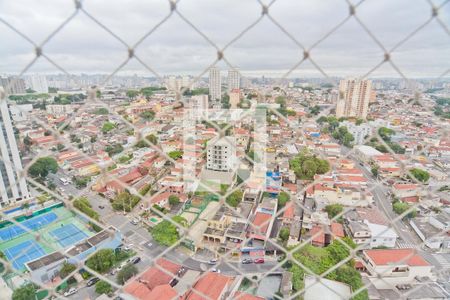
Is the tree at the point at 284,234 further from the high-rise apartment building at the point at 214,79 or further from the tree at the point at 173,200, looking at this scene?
the high-rise apartment building at the point at 214,79

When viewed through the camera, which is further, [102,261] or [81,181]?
[81,181]

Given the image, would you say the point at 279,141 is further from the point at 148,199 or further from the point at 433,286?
the point at 148,199

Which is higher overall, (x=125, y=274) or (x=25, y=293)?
(x=25, y=293)

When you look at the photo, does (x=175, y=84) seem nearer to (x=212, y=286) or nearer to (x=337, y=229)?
(x=212, y=286)

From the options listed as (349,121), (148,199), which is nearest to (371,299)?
(148,199)

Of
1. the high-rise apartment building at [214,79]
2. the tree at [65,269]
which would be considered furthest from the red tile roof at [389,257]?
the tree at [65,269]

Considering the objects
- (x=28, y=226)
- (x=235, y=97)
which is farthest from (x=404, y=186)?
(x=28, y=226)
